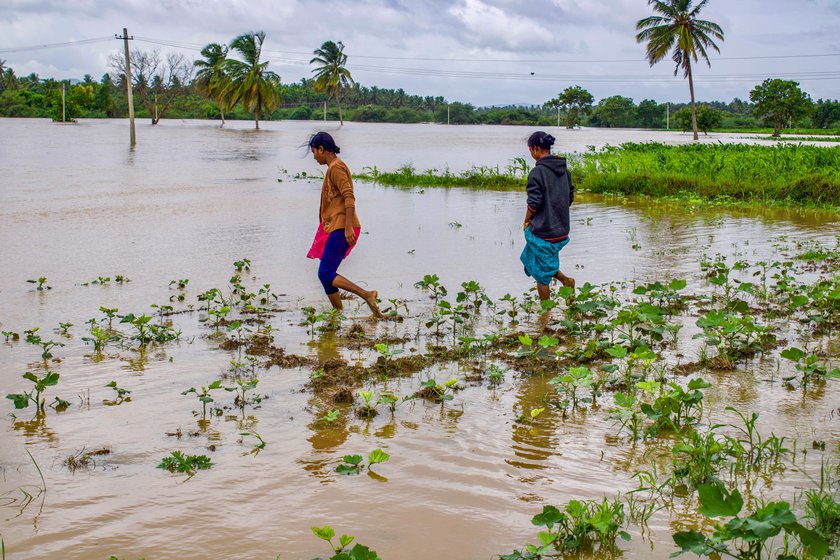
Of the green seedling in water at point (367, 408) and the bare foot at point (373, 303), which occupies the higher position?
the bare foot at point (373, 303)

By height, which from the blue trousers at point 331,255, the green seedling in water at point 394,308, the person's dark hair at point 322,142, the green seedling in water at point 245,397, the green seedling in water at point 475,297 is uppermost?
the person's dark hair at point 322,142

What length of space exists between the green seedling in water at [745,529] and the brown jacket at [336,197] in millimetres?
4654

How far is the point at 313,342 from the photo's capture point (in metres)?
6.15

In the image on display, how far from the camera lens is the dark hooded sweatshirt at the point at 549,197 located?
Answer: 672cm

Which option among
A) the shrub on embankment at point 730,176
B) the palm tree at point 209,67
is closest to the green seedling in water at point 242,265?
the shrub on embankment at point 730,176

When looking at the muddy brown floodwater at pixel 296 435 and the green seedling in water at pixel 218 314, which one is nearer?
the muddy brown floodwater at pixel 296 435

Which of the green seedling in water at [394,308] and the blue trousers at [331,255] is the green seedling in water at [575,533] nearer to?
the green seedling in water at [394,308]

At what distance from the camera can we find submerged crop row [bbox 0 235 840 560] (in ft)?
9.64

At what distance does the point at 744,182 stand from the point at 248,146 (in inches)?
1303

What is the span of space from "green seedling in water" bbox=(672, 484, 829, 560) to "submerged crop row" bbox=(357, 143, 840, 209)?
14506 millimetres

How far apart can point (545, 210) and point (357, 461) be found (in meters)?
3.80

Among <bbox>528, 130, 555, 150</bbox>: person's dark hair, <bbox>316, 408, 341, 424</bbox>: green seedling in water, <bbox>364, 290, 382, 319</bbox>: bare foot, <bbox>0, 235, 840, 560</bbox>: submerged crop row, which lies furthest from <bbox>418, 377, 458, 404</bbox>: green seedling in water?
<bbox>528, 130, 555, 150</bbox>: person's dark hair

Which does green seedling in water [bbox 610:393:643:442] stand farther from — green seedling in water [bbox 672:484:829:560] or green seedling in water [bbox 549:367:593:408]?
green seedling in water [bbox 672:484:829:560]

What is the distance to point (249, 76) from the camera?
62.3m
